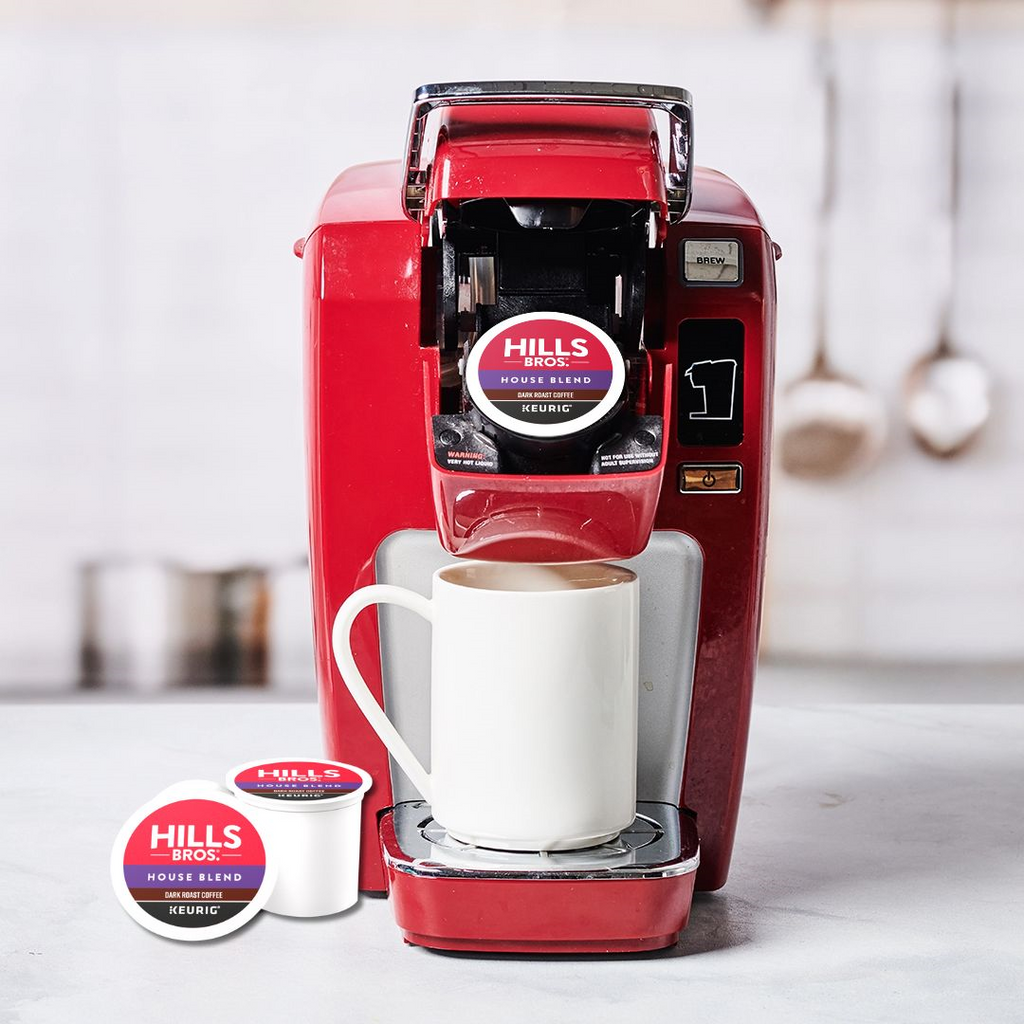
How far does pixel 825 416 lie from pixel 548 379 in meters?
1.28

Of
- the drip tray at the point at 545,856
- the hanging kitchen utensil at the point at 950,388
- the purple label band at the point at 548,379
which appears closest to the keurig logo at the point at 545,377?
the purple label band at the point at 548,379

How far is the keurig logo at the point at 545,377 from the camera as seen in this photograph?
105cm

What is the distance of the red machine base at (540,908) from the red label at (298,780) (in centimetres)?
8

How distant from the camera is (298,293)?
2.21 m

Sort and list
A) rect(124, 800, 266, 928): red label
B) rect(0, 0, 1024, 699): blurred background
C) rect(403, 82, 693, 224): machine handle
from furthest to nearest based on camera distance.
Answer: rect(0, 0, 1024, 699): blurred background
rect(124, 800, 266, 928): red label
rect(403, 82, 693, 224): machine handle

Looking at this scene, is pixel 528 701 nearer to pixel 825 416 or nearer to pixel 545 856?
pixel 545 856

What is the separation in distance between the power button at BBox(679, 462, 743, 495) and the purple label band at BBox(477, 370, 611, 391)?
0.19 metres

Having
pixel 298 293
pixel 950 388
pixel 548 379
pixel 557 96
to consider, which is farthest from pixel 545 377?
pixel 950 388

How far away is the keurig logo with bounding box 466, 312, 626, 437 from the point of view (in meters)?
1.05

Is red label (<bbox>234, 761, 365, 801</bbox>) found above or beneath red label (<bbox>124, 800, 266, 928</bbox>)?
above

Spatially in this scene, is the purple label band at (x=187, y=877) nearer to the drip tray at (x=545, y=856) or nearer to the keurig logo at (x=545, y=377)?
the drip tray at (x=545, y=856)

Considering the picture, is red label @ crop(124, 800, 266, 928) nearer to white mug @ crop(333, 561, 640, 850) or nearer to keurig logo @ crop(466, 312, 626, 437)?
→ white mug @ crop(333, 561, 640, 850)

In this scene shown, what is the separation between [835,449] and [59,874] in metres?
1.35

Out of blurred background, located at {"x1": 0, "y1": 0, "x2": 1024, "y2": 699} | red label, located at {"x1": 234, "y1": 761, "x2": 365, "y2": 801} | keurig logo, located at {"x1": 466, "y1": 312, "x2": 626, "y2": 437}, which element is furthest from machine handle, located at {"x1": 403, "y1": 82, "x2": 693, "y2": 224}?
blurred background, located at {"x1": 0, "y1": 0, "x2": 1024, "y2": 699}
